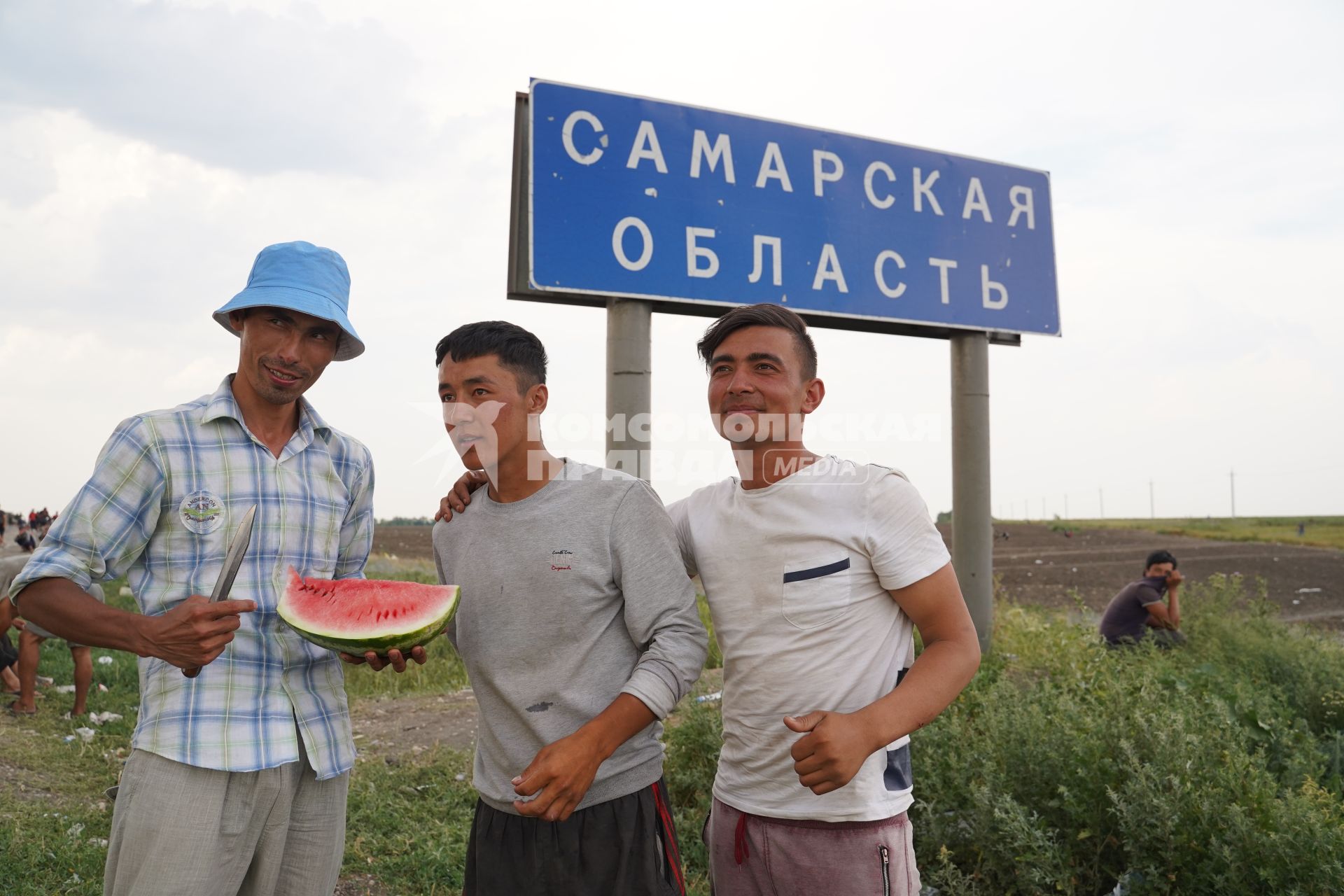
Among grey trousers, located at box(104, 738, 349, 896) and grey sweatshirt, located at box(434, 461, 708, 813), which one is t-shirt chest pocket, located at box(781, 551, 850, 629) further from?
grey trousers, located at box(104, 738, 349, 896)

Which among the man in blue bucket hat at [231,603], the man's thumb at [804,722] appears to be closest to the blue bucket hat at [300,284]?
the man in blue bucket hat at [231,603]

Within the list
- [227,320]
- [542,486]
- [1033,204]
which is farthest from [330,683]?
[1033,204]

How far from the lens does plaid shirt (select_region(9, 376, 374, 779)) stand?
2.21 m

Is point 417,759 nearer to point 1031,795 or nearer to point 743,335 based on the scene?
point 1031,795

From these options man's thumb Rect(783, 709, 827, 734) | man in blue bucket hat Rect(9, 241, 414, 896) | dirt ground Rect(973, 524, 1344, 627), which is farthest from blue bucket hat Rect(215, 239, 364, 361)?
dirt ground Rect(973, 524, 1344, 627)

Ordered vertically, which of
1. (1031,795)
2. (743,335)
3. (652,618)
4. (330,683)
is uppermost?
(743,335)

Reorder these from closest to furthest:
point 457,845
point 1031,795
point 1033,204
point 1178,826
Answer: point 1178,826, point 1031,795, point 457,845, point 1033,204

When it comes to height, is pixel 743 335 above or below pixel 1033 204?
below

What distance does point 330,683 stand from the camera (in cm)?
247

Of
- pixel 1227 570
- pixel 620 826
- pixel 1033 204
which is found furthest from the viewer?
pixel 1227 570

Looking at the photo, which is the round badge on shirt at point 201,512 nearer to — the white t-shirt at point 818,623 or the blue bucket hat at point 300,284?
the blue bucket hat at point 300,284

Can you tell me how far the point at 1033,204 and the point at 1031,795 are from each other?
3.74m

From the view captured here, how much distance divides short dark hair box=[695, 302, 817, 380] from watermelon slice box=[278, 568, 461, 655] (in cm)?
98

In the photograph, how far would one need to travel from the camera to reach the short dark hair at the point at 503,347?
246 centimetres
